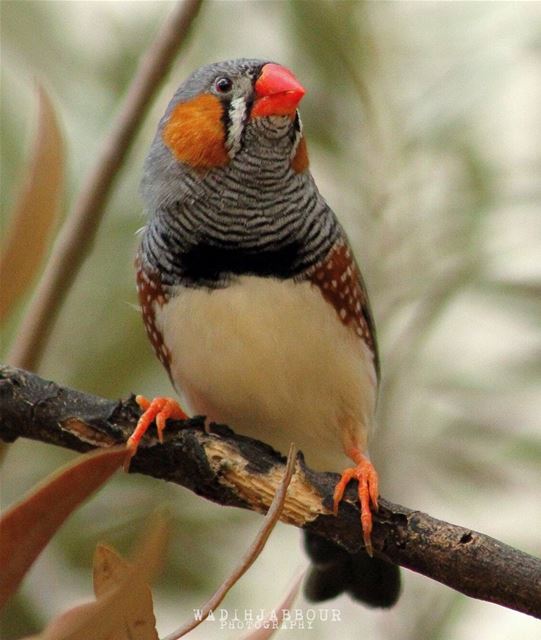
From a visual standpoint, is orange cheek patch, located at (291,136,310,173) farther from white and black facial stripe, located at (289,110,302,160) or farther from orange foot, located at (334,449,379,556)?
orange foot, located at (334,449,379,556)

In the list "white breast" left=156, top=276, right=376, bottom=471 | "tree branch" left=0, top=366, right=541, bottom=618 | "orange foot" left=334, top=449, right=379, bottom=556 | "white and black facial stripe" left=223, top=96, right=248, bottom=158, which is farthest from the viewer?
"white and black facial stripe" left=223, top=96, right=248, bottom=158

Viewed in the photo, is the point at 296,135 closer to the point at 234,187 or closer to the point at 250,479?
the point at 234,187

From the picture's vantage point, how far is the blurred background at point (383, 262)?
2.15 metres

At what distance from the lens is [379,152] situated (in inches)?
91.9

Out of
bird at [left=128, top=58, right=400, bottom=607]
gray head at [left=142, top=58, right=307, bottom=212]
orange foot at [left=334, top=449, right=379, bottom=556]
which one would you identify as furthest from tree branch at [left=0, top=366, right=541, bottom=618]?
gray head at [left=142, top=58, right=307, bottom=212]

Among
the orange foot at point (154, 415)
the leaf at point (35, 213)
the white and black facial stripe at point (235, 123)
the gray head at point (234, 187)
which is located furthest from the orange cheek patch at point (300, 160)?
the leaf at point (35, 213)

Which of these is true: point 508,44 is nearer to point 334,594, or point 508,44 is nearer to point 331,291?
point 331,291

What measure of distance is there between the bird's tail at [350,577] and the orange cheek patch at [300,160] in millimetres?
714

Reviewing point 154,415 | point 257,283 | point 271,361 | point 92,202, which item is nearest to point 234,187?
point 257,283

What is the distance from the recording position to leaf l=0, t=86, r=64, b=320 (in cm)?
103

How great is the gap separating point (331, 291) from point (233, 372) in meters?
0.23

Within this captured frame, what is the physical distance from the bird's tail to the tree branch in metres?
0.49

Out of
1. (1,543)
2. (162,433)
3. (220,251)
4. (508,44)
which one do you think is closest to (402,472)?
(220,251)

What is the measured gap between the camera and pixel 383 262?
2242mm
